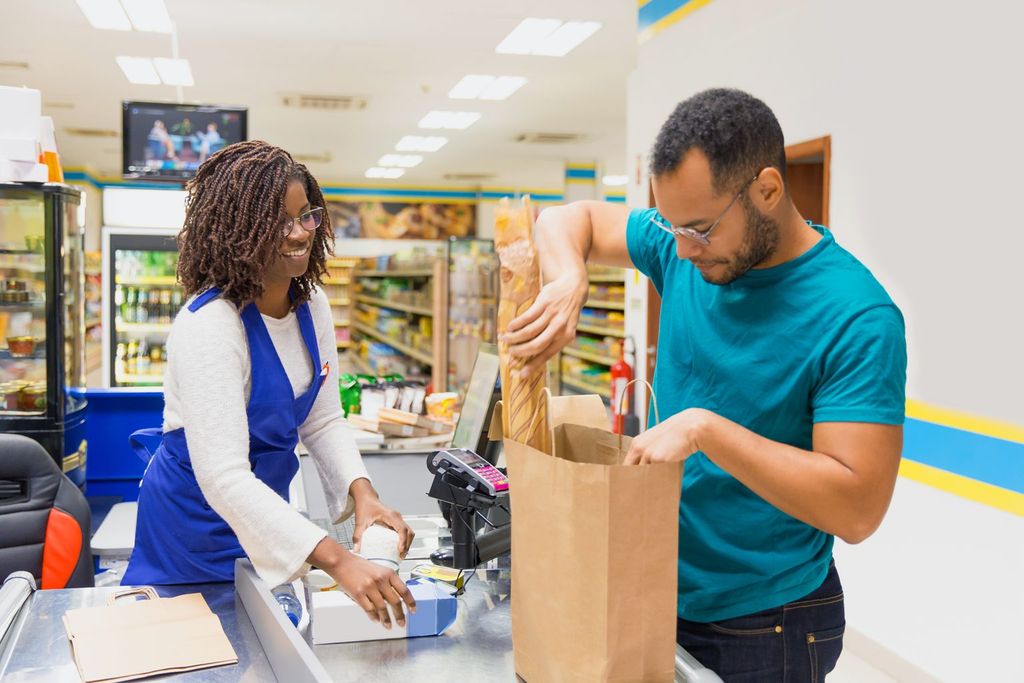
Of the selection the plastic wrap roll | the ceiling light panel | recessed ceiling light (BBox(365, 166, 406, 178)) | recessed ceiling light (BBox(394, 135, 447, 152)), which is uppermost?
recessed ceiling light (BBox(365, 166, 406, 178))

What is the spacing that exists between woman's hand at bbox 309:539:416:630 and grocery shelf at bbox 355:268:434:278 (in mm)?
9568

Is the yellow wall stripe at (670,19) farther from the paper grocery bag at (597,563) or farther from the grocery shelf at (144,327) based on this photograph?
the paper grocery bag at (597,563)

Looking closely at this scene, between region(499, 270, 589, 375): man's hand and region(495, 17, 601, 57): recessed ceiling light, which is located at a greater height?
region(495, 17, 601, 57): recessed ceiling light

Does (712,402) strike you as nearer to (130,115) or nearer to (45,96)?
(130,115)

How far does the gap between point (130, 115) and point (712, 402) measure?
596 centimetres

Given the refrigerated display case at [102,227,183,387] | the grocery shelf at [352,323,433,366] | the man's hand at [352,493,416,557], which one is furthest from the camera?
the grocery shelf at [352,323,433,366]

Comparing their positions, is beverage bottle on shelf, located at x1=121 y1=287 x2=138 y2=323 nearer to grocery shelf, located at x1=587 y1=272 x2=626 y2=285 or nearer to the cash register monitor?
grocery shelf, located at x1=587 y1=272 x2=626 y2=285

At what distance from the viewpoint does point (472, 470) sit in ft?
6.19

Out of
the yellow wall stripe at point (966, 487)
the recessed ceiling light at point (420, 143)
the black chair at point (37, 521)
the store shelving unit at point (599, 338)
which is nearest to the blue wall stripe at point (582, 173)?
the recessed ceiling light at point (420, 143)

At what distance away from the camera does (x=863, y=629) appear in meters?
4.21

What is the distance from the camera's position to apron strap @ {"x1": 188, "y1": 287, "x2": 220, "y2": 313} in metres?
1.67

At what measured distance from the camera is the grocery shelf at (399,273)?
1154cm

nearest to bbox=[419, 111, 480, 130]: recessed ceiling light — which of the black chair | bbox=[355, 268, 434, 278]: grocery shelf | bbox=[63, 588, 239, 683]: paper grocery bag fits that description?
bbox=[355, 268, 434, 278]: grocery shelf


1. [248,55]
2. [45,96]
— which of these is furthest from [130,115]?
[45,96]
